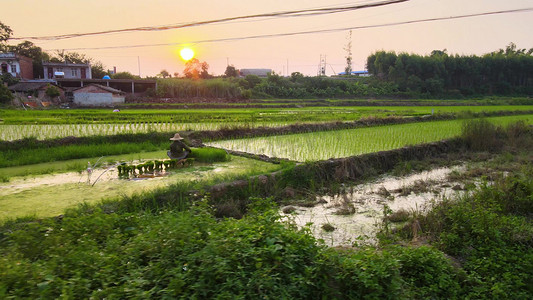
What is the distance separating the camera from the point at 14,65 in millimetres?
26859

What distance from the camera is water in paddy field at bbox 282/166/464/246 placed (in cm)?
455

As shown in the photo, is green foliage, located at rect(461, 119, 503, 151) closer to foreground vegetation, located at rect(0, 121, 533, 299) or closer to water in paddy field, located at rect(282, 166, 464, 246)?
water in paddy field, located at rect(282, 166, 464, 246)

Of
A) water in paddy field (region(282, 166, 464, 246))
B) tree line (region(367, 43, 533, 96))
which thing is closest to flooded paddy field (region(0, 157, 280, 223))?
water in paddy field (region(282, 166, 464, 246))

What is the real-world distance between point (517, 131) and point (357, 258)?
12.0 m

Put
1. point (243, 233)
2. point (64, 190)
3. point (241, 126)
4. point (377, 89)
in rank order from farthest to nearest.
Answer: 1. point (377, 89)
2. point (241, 126)
3. point (64, 190)
4. point (243, 233)

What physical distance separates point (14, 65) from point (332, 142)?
93.1 ft

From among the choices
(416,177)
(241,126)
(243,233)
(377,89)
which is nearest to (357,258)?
(243,233)

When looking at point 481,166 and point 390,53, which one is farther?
point 390,53

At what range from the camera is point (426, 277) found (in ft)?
9.91

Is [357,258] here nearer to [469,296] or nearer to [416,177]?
[469,296]

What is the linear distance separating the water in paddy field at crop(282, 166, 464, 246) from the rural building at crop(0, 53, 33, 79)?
29.0 metres

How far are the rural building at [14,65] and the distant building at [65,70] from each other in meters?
1.84

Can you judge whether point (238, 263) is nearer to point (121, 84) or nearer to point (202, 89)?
point (202, 89)

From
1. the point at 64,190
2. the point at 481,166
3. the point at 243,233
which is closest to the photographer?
the point at 243,233
